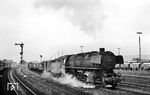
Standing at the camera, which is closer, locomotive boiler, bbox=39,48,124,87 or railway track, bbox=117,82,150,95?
railway track, bbox=117,82,150,95

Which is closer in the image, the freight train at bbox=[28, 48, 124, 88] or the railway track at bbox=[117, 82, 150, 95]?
the railway track at bbox=[117, 82, 150, 95]

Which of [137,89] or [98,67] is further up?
[98,67]

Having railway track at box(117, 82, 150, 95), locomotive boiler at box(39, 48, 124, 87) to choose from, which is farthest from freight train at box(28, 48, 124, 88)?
railway track at box(117, 82, 150, 95)

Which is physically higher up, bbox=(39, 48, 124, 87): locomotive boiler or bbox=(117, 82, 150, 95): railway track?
bbox=(39, 48, 124, 87): locomotive boiler

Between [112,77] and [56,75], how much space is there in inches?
660

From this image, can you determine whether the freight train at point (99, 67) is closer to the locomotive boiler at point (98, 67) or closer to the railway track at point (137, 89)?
the locomotive boiler at point (98, 67)

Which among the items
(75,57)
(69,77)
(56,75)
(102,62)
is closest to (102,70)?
(102,62)

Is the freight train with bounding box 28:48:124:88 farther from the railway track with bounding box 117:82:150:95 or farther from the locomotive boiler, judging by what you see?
the railway track with bounding box 117:82:150:95

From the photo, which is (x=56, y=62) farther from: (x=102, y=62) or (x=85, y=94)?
(x=85, y=94)

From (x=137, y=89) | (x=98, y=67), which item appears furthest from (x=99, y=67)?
(x=137, y=89)

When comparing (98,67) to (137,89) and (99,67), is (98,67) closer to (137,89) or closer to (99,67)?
(99,67)

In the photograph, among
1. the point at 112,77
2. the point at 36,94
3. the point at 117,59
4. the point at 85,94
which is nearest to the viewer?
the point at 85,94

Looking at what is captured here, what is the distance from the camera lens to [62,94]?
2095 centimetres

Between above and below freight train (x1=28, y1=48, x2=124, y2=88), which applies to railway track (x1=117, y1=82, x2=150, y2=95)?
below
